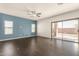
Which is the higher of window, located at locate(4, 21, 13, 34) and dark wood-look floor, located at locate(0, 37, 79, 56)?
window, located at locate(4, 21, 13, 34)

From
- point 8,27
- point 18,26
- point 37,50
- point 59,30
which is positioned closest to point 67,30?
point 59,30

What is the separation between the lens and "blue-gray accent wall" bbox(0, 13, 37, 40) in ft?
24.5

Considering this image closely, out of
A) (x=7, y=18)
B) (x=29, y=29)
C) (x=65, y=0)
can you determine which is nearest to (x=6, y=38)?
(x=7, y=18)

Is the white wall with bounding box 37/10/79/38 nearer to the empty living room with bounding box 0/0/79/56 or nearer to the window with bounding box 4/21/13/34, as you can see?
the empty living room with bounding box 0/0/79/56

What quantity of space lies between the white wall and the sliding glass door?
48 cm

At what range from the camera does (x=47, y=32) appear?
10.1 meters

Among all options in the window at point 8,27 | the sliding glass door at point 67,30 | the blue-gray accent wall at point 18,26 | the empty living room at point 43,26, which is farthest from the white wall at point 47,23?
the window at point 8,27

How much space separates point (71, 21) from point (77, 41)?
1.70 metres

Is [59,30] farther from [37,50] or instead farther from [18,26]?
[37,50]

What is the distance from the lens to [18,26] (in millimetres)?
9430

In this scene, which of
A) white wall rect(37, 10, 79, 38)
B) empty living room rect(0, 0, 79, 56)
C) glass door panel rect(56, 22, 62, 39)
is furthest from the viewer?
glass door panel rect(56, 22, 62, 39)

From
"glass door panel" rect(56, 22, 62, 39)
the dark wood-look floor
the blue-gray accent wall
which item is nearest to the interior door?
"glass door panel" rect(56, 22, 62, 39)

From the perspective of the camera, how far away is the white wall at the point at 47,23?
680 centimetres

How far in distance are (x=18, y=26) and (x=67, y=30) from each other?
5.02 metres
